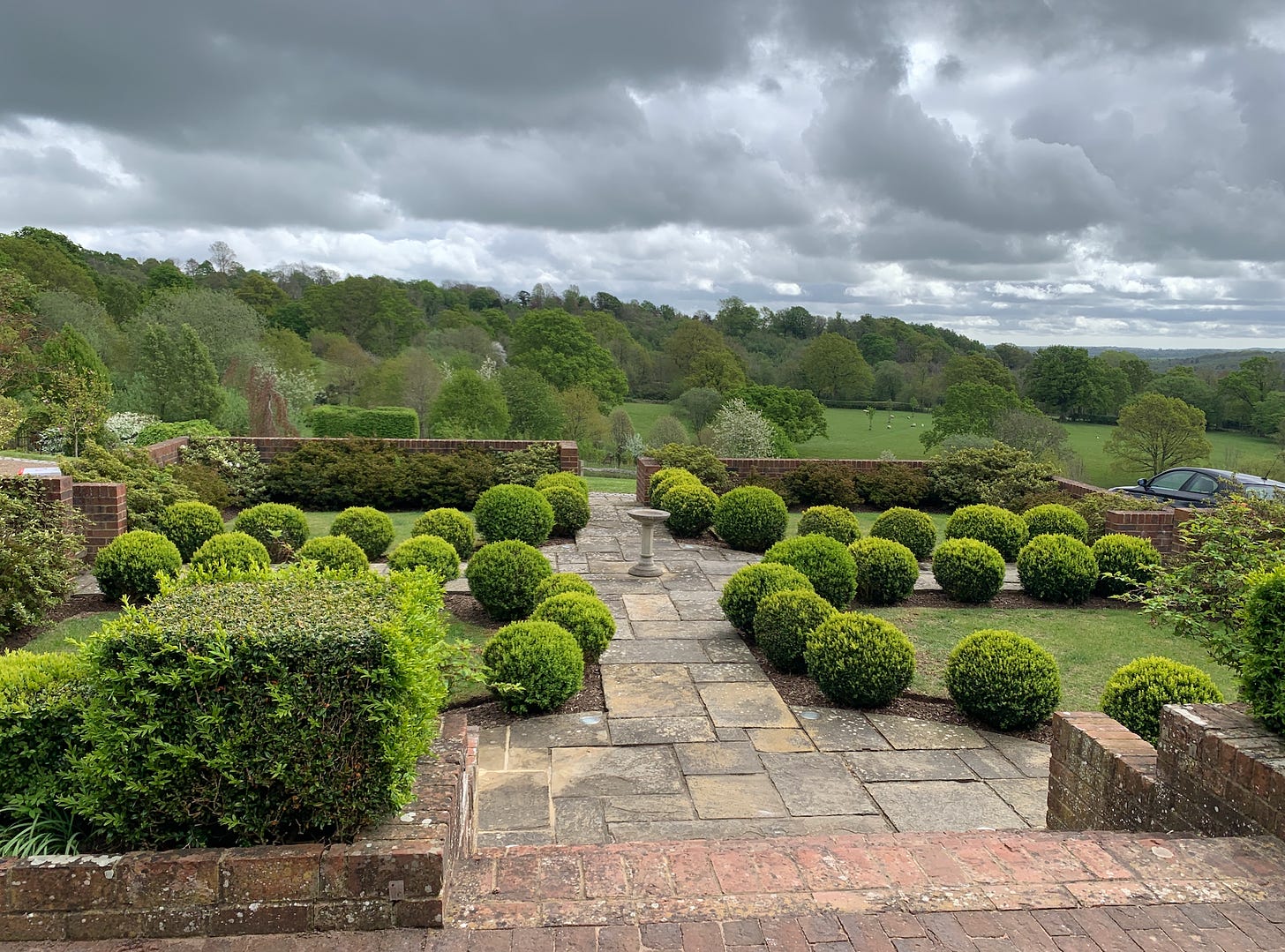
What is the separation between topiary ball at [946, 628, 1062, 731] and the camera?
5312 mm

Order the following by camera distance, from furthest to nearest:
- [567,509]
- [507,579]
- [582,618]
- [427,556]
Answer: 1. [567,509]
2. [427,556]
3. [507,579]
4. [582,618]

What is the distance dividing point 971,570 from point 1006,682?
127 inches

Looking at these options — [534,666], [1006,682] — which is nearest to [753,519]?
[1006,682]

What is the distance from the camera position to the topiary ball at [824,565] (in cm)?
761

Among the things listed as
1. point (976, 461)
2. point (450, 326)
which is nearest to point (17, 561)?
point (976, 461)

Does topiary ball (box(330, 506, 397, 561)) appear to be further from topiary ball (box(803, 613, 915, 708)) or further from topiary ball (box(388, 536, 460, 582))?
topiary ball (box(803, 613, 915, 708))

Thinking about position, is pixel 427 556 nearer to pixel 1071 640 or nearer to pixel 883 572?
pixel 883 572

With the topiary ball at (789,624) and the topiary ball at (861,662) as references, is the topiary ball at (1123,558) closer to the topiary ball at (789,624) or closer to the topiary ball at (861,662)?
the topiary ball at (789,624)

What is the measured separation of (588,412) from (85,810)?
37.3 m

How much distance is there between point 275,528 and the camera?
930cm

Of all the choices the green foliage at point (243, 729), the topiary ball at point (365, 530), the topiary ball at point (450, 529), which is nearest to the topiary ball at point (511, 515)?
the topiary ball at point (450, 529)

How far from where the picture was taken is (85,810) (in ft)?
8.18

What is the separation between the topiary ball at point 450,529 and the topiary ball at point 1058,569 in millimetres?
5802

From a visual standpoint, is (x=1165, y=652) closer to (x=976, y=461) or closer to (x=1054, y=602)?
(x=1054, y=602)
